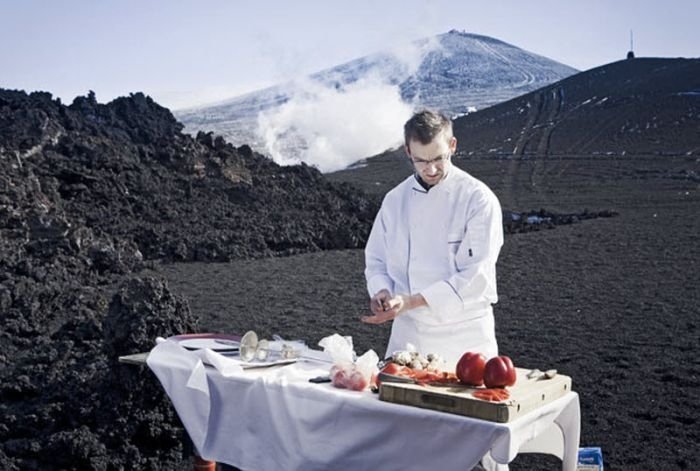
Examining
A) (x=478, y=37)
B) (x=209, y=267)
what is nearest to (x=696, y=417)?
(x=209, y=267)

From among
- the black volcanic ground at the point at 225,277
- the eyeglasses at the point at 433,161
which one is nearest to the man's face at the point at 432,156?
the eyeglasses at the point at 433,161

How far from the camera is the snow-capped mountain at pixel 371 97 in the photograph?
1860 inches

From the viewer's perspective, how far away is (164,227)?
14828mm

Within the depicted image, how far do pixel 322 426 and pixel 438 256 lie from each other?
960 millimetres

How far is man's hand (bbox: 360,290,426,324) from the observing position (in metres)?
3.44

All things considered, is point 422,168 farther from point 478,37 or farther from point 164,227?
point 478,37

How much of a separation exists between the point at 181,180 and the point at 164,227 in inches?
90.8

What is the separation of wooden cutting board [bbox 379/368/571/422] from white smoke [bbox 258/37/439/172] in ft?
116

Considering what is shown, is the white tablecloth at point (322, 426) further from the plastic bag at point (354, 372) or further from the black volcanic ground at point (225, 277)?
the black volcanic ground at point (225, 277)

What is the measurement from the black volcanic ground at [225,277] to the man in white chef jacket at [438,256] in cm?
223

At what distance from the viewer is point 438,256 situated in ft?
11.9

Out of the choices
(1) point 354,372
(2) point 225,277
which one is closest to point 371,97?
(2) point 225,277

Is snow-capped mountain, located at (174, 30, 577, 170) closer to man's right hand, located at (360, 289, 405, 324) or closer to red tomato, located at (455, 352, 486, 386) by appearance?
man's right hand, located at (360, 289, 405, 324)

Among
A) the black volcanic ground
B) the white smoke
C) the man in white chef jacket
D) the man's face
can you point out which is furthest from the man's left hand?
the white smoke
